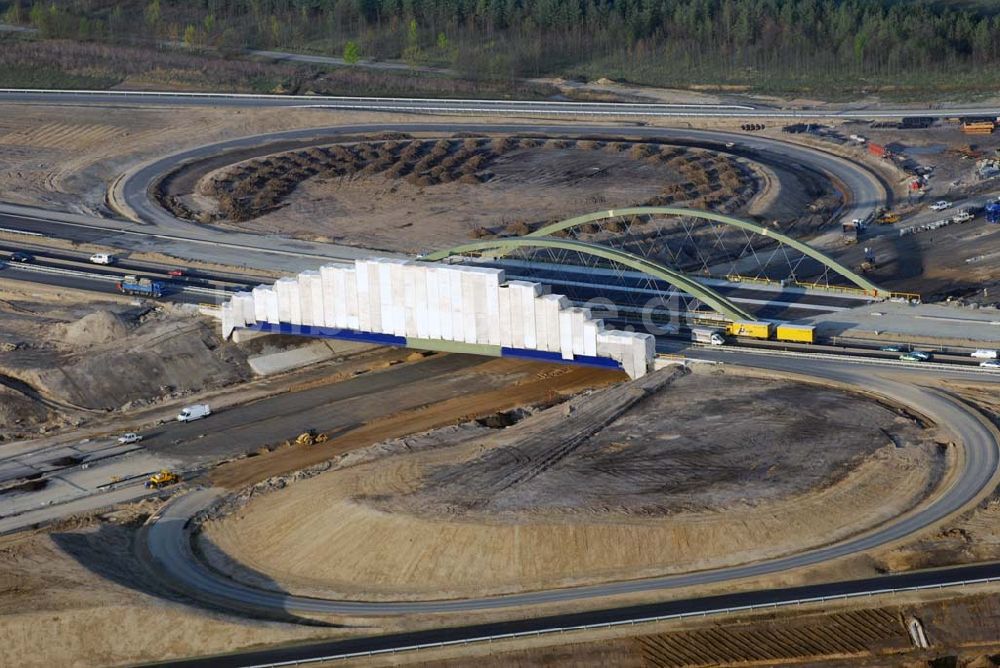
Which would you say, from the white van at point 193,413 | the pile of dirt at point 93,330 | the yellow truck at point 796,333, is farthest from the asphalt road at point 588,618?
the pile of dirt at point 93,330

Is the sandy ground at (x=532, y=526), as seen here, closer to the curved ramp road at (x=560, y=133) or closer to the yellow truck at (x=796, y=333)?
the yellow truck at (x=796, y=333)

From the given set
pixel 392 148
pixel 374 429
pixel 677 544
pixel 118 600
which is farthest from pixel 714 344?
pixel 392 148

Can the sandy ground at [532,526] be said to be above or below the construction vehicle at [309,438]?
above

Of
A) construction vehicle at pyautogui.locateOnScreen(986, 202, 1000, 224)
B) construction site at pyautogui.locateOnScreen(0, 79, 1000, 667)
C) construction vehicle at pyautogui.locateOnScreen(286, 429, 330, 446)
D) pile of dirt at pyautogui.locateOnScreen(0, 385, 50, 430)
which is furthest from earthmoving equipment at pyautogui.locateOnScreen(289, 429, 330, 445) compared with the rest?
construction vehicle at pyautogui.locateOnScreen(986, 202, 1000, 224)

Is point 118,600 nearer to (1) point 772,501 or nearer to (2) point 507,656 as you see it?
(2) point 507,656

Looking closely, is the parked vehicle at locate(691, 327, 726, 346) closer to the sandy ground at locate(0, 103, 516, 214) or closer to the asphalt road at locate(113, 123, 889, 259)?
the asphalt road at locate(113, 123, 889, 259)

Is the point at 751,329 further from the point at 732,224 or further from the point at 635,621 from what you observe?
the point at 635,621
